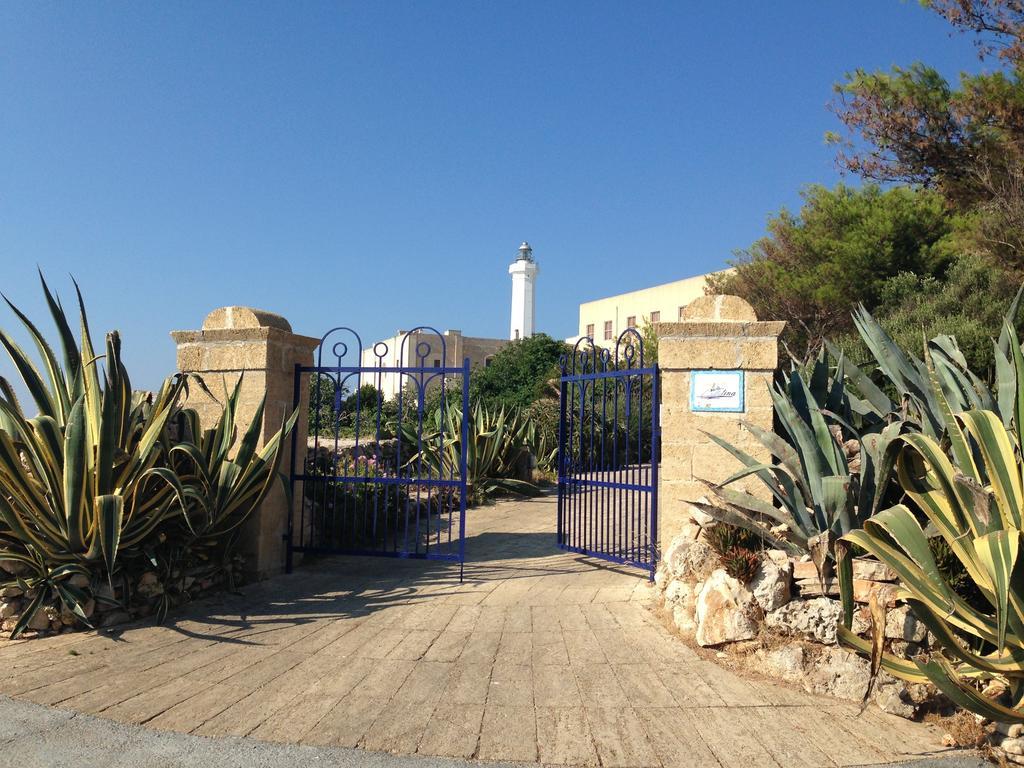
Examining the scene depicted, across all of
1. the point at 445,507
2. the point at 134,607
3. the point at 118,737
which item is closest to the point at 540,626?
the point at 118,737

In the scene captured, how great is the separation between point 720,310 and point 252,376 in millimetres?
3911

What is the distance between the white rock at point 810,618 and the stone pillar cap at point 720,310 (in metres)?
2.36

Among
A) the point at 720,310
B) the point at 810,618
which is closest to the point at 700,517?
the point at 810,618

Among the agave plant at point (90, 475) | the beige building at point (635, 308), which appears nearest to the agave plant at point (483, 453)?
the agave plant at point (90, 475)

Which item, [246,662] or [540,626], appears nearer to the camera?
[246,662]

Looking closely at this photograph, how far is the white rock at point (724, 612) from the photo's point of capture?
4059 millimetres

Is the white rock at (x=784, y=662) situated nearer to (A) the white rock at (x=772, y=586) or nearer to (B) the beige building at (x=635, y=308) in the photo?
(A) the white rock at (x=772, y=586)

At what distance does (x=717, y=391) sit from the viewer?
5.52 meters

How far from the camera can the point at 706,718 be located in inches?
132

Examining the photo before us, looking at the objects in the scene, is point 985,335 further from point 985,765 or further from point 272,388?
point 272,388

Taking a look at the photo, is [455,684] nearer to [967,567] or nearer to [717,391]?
[967,567]

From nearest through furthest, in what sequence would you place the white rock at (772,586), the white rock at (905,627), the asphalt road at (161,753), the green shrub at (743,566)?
1. the asphalt road at (161,753)
2. the white rock at (905,627)
3. the white rock at (772,586)
4. the green shrub at (743,566)

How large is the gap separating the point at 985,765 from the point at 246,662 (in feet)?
12.0

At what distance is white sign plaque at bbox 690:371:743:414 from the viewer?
18.1 feet
